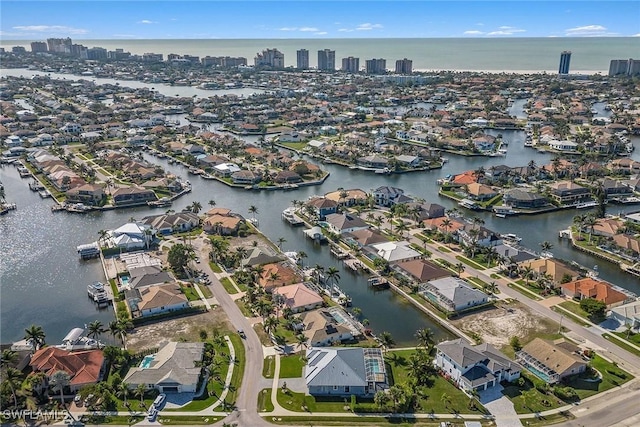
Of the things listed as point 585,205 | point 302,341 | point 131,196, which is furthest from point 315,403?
point 585,205

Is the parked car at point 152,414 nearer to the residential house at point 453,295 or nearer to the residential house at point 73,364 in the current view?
the residential house at point 73,364

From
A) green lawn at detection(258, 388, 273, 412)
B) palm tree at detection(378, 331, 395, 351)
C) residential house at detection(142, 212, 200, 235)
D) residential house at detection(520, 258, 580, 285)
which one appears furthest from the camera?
residential house at detection(142, 212, 200, 235)

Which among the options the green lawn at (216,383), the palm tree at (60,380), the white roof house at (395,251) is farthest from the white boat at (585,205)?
the palm tree at (60,380)

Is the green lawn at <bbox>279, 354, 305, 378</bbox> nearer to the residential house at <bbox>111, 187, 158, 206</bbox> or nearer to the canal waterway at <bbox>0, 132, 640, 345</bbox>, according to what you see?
the canal waterway at <bbox>0, 132, 640, 345</bbox>

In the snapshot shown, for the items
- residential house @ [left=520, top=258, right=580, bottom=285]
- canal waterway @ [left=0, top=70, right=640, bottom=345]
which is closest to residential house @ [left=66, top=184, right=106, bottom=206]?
canal waterway @ [left=0, top=70, right=640, bottom=345]

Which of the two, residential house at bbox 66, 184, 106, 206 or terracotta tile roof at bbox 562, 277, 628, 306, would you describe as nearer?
terracotta tile roof at bbox 562, 277, 628, 306

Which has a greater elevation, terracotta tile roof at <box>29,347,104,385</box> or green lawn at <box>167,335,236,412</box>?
terracotta tile roof at <box>29,347,104,385</box>

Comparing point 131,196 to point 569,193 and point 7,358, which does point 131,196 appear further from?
point 569,193
